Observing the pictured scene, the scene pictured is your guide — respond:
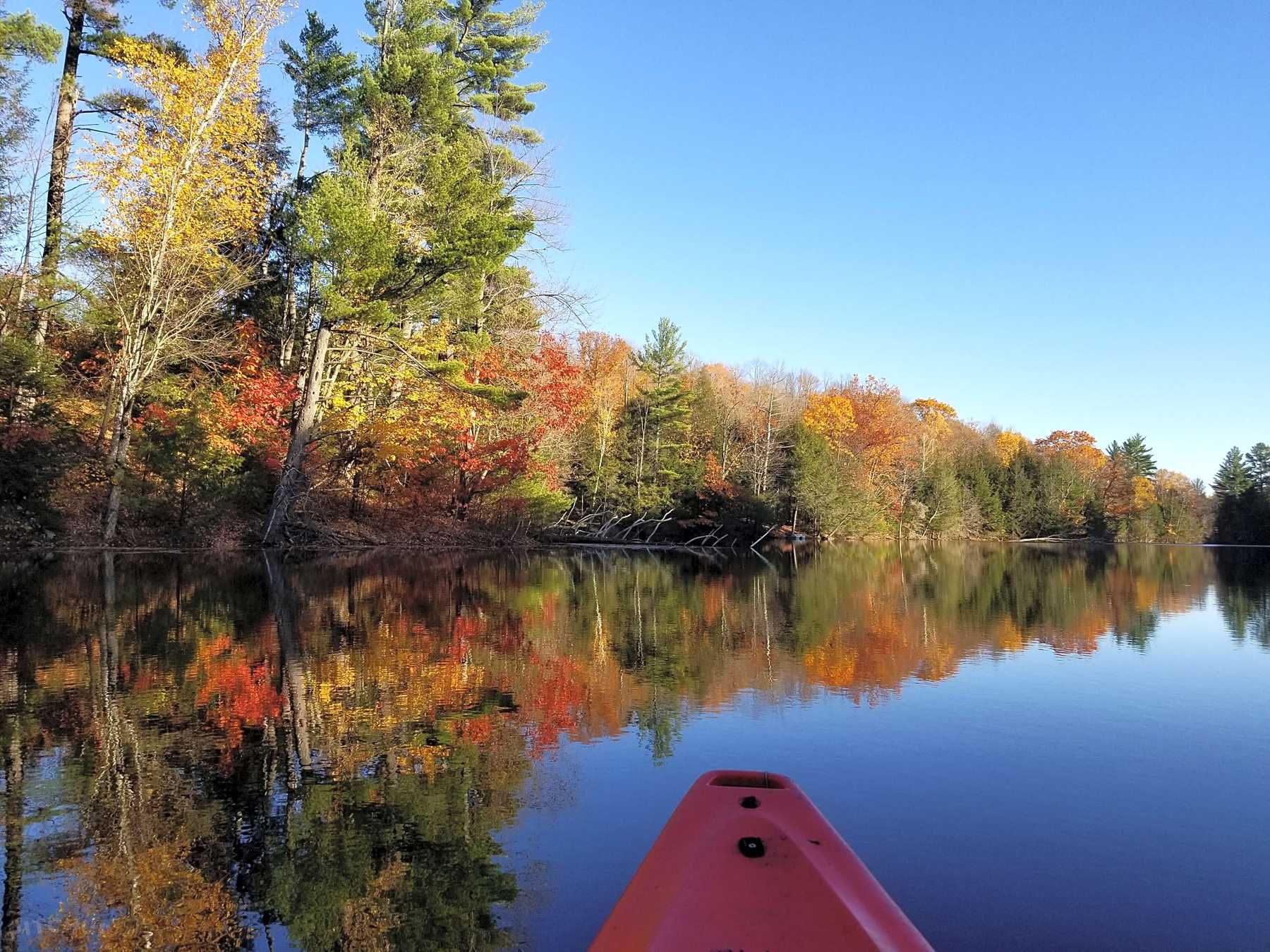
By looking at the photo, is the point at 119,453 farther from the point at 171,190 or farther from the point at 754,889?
the point at 754,889

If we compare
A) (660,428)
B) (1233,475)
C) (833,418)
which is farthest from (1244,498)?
(660,428)

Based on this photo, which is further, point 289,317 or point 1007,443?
point 1007,443

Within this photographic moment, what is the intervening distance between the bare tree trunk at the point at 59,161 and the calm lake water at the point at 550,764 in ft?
35.1

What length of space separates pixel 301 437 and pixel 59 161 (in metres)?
9.84

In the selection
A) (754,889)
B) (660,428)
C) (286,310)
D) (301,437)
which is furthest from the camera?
(660,428)

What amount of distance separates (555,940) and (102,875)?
1998 millimetres

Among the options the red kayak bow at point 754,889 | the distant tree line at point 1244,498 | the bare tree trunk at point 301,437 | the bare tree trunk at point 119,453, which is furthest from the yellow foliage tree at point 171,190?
the distant tree line at point 1244,498

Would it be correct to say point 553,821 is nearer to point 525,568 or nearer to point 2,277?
point 525,568

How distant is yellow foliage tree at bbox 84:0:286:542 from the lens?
18562 mm

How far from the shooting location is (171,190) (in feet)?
60.8

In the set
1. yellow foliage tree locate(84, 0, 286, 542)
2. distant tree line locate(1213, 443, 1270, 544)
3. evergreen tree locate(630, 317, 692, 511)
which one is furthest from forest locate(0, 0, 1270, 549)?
distant tree line locate(1213, 443, 1270, 544)

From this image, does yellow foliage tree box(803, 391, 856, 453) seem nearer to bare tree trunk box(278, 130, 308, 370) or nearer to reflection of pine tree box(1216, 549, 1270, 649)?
reflection of pine tree box(1216, 549, 1270, 649)

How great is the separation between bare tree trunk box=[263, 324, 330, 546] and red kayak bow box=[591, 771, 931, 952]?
20.1 metres

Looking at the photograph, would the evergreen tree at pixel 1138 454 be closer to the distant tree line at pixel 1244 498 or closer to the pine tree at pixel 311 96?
the distant tree line at pixel 1244 498
